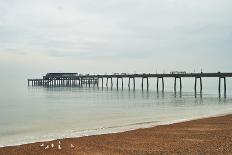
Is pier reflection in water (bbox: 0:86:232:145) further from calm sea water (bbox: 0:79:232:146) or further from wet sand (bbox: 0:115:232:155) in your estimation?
wet sand (bbox: 0:115:232:155)

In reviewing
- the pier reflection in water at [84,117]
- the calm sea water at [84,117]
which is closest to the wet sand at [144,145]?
the calm sea water at [84,117]

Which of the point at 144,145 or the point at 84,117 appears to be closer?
the point at 144,145

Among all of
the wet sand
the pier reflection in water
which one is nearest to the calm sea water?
the pier reflection in water

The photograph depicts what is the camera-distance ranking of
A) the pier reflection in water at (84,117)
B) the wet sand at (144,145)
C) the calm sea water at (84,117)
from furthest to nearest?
the pier reflection in water at (84,117) → the calm sea water at (84,117) → the wet sand at (144,145)

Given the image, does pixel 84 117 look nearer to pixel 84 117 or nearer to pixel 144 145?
pixel 84 117

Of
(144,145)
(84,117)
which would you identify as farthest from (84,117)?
(144,145)

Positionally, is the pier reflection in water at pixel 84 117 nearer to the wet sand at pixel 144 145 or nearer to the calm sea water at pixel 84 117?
the calm sea water at pixel 84 117

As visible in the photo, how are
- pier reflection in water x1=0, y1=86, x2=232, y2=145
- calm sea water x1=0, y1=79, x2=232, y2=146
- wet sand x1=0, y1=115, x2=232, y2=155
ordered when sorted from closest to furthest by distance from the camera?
wet sand x1=0, y1=115, x2=232, y2=155 < calm sea water x1=0, y1=79, x2=232, y2=146 < pier reflection in water x1=0, y1=86, x2=232, y2=145

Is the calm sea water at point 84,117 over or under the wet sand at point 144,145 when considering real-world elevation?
under

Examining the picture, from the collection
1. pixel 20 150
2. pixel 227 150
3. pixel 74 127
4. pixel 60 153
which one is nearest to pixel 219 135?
pixel 227 150

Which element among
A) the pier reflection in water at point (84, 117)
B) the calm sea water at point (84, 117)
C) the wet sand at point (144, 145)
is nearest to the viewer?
the wet sand at point (144, 145)

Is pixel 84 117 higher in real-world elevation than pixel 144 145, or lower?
lower

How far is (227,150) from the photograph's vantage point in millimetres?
12453

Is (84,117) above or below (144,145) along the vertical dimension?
below
